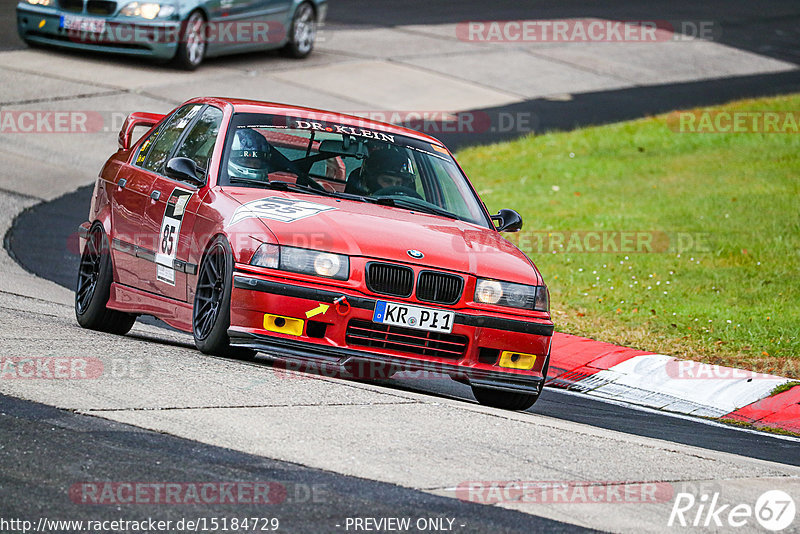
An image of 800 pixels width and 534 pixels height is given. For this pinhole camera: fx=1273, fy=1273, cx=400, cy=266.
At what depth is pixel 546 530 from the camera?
4.85 meters

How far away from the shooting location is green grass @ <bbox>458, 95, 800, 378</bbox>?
35.0 feet

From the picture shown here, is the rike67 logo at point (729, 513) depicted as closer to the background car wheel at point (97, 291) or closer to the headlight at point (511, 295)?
the headlight at point (511, 295)

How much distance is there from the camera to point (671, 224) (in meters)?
14.2

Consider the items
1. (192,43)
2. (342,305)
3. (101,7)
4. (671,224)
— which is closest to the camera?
(342,305)

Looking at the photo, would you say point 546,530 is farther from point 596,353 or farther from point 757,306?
point 757,306

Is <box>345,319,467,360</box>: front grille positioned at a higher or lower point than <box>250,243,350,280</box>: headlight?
lower

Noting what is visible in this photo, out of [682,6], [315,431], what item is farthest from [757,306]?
[682,6]

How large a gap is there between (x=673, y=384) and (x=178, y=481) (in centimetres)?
529

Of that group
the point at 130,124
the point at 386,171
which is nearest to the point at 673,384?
the point at 386,171

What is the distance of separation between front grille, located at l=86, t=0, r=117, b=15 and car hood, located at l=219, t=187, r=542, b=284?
1148 cm

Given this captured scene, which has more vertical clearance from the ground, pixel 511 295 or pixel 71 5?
pixel 71 5

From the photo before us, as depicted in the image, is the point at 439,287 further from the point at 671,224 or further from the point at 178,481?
the point at 671,224

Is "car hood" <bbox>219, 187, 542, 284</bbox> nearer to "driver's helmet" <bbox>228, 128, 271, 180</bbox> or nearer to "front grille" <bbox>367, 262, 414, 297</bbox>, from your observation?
"front grille" <bbox>367, 262, 414, 297</bbox>

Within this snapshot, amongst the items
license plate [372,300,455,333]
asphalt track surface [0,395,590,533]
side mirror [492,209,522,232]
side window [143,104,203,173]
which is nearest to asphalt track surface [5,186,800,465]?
license plate [372,300,455,333]
